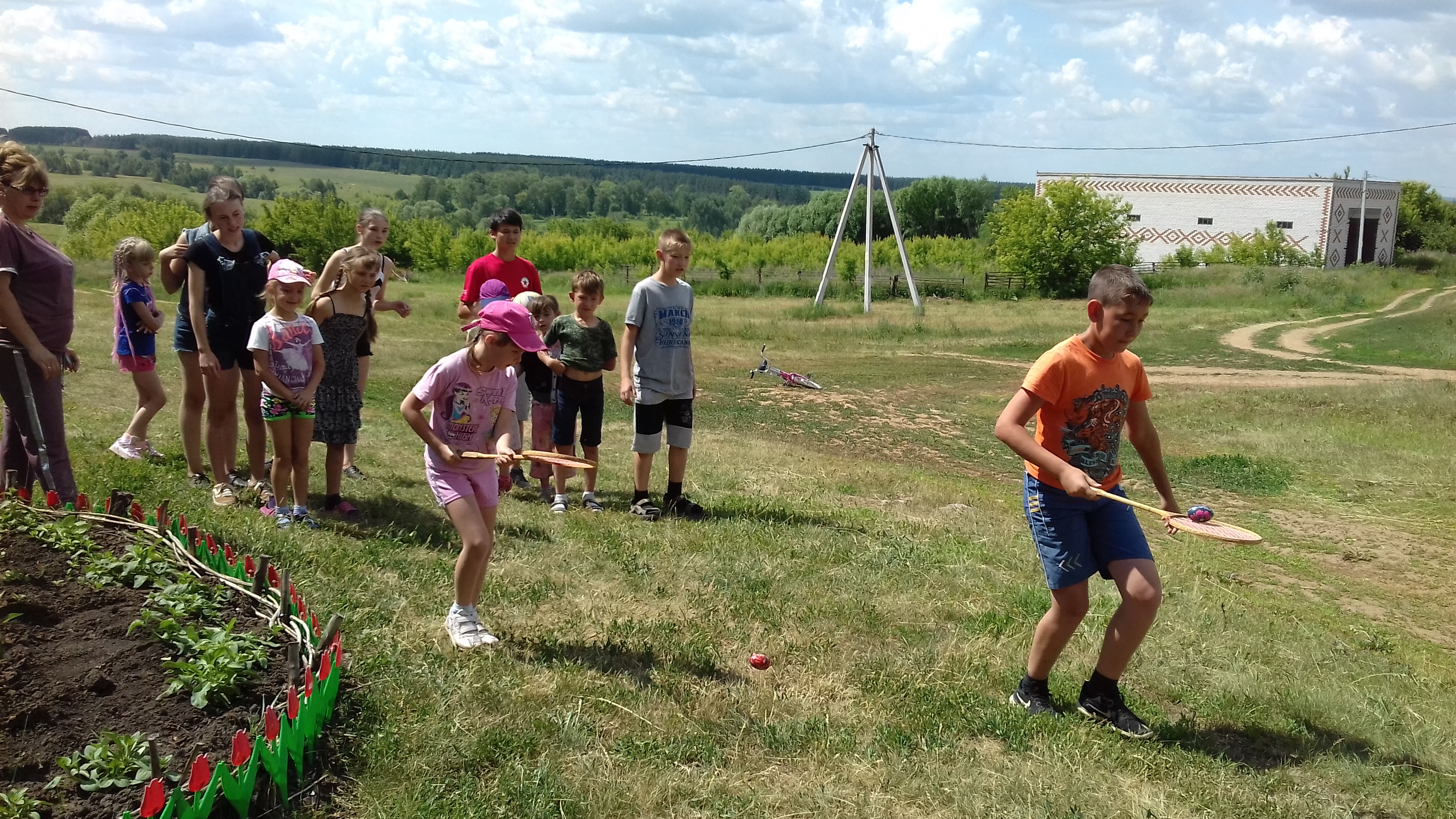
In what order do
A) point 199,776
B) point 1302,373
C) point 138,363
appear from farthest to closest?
point 1302,373 < point 138,363 < point 199,776

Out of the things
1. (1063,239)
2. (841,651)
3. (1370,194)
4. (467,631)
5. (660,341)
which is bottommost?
(841,651)

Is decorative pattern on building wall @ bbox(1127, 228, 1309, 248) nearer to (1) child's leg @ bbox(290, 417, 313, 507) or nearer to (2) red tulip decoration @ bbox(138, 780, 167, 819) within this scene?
(1) child's leg @ bbox(290, 417, 313, 507)

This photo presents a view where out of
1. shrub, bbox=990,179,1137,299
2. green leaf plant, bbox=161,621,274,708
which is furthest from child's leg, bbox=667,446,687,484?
shrub, bbox=990,179,1137,299

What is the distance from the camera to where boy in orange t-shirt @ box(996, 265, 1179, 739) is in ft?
15.3

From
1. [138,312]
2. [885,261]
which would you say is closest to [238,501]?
[138,312]

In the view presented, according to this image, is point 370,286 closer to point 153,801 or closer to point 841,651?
point 841,651

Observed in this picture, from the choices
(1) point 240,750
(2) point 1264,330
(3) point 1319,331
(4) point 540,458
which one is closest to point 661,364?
(4) point 540,458

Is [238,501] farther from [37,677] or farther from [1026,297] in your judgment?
[1026,297]

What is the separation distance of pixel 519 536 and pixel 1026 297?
5442 centimetres

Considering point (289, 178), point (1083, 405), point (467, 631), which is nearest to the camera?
point (1083, 405)

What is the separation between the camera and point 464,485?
5180 millimetres

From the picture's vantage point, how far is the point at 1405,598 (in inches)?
346

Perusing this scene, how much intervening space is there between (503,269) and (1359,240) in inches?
3244

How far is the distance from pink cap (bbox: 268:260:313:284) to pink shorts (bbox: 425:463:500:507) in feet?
7.12
